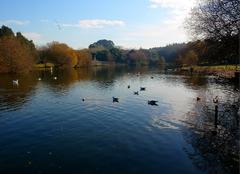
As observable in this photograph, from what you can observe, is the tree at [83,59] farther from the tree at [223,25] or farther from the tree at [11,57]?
the tree at [223,25]

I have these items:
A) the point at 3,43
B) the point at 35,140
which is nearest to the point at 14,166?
the point at 35,140

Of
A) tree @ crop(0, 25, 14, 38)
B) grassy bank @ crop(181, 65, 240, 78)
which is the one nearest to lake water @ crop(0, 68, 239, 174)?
grassy bank @ crop(181, 65, 240, 78)

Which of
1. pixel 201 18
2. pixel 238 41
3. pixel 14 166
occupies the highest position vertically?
pixel 201 18

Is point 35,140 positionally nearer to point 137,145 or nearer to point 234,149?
point 137,145

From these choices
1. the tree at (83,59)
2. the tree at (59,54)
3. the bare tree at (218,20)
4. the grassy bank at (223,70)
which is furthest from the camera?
the tree at (83,59)

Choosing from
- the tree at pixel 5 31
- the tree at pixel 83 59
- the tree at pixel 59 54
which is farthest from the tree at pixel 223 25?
the tree at pixel 83 59

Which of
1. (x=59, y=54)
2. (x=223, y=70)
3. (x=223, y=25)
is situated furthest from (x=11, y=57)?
(x=223, y=25)

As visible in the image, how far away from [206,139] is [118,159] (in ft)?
27.1

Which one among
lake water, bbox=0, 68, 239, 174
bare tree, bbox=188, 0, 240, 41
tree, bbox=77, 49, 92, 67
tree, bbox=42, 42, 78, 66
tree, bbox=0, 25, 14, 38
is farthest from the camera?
tree, bbox=77, 49, 92, 67

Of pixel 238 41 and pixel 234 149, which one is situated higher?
pixel 238 41

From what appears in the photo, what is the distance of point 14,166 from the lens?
19781mm

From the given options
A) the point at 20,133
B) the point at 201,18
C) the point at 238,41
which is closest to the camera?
the point at 20,133

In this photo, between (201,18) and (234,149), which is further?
(201,18)

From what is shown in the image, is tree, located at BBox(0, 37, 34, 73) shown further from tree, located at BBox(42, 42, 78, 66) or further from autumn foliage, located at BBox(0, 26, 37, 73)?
tree, located at BBox(42, 42, 78, 66)
